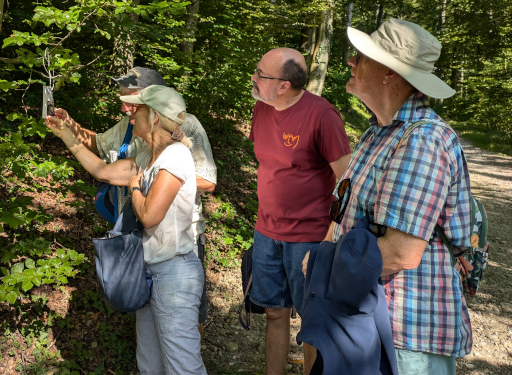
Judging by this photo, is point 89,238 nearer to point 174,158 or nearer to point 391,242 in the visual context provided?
point 174,158

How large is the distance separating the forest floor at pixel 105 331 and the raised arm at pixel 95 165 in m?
1.34

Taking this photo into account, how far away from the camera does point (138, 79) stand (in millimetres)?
2836

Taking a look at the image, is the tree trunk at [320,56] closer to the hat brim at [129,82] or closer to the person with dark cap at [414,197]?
the hat brim at [129,82]

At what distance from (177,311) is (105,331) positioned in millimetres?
1735

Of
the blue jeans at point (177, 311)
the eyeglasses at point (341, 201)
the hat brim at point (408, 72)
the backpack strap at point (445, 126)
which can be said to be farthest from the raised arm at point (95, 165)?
the backpack strap at point (445, 126)

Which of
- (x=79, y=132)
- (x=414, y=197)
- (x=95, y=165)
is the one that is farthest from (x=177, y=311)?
(x=79, y=132)

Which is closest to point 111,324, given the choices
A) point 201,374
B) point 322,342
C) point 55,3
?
point 201,374

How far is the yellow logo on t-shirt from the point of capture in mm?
2771

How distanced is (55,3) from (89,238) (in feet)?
9.11

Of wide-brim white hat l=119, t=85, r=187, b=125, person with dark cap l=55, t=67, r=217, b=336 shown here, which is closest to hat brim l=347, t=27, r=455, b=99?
wide-brim white hat l=119, t=85, r=187, b=125

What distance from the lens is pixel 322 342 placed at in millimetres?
1567

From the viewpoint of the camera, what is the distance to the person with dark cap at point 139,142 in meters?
2.79

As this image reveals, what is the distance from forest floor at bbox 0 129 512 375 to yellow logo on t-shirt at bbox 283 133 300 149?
207 centimetres

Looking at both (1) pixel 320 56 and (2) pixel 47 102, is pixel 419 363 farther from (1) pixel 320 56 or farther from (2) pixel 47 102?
(1) pixel 320 56
